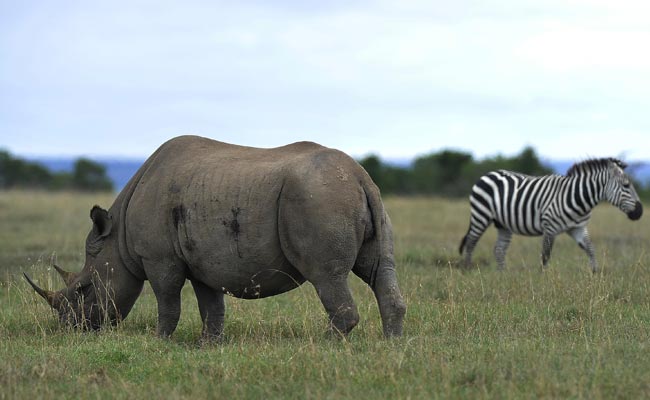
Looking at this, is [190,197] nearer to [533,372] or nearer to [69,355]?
[69,355]

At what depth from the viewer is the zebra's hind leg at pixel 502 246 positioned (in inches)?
577

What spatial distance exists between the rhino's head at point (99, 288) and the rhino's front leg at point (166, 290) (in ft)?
1.74

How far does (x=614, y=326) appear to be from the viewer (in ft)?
27.0

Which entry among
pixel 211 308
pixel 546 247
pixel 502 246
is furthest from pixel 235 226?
pixel 502 246

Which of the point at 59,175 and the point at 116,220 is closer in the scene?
the point at 116,220

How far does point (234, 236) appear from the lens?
7820 mm

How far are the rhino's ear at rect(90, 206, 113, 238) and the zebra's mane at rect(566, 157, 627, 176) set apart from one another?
897cm

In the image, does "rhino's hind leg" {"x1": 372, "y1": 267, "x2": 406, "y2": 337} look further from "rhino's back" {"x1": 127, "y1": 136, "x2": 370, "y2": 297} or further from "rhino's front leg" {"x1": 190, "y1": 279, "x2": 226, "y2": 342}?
"rhino's front leg" {"x1": 190, "y1": 279, "x2": 226, "y2": 342}

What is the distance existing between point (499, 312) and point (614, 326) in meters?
1.34

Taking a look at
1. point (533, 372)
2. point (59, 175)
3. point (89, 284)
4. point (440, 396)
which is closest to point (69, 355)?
point (89, 284)

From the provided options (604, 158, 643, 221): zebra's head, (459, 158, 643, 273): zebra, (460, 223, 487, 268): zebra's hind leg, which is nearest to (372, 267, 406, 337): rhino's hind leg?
(459, 158, 643, 273): zebra

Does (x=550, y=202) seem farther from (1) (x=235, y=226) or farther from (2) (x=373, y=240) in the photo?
(1) (x=235, y=226)

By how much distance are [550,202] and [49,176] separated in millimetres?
47899

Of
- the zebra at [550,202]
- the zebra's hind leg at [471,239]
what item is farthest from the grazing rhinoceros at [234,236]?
the zebra's hind leg at [471,239]
